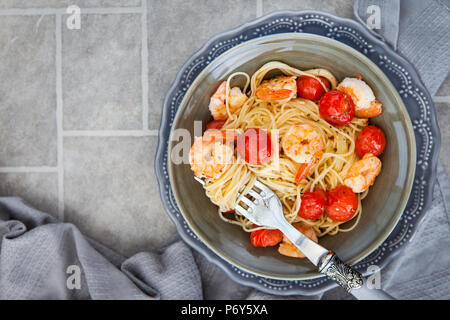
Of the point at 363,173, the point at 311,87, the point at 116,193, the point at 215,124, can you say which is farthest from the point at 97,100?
the point at 363,173

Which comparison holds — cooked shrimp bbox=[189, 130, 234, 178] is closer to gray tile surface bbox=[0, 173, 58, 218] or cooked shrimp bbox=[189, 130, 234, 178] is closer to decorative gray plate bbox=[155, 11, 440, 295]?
decorative gray plate bbox=[155, 11, 440, 295]

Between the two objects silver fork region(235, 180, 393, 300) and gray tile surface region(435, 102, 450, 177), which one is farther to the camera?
gray tile surface region(435, 102, 450, 177)

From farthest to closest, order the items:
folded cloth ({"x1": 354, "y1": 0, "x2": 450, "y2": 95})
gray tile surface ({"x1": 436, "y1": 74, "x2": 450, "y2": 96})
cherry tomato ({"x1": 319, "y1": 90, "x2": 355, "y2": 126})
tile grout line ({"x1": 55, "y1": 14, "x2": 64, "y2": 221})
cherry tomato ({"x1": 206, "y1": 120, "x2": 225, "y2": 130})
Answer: tile grout line ({"x1": 55, "y1": 14, "x2": 64, "y2": 221}), gray tile surface ({"x1": 436, "y1": 74, "x2": 450, "y2": 96}), folded cloth ({"x1": 354, "y1": 0, "x2": 450, "y2": 95}), cherry tomato ({"x1": 206, "y1": 120, "x2": 225, "y2": 130}), cherry tomato ({"x1": 319, "y1": 90, "x2": 355, "y2": 126})

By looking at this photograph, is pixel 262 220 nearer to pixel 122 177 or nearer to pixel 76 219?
pixel 122 177

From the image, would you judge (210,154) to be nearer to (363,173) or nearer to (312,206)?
(312,206)

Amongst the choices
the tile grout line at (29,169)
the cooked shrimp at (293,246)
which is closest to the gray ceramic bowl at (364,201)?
the cooked shrimp at (293,246)

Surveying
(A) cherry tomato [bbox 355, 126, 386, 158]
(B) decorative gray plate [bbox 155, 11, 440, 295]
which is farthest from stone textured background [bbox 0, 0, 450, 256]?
(A) cherry tomato [bbox 355, 126, 386, 158]
